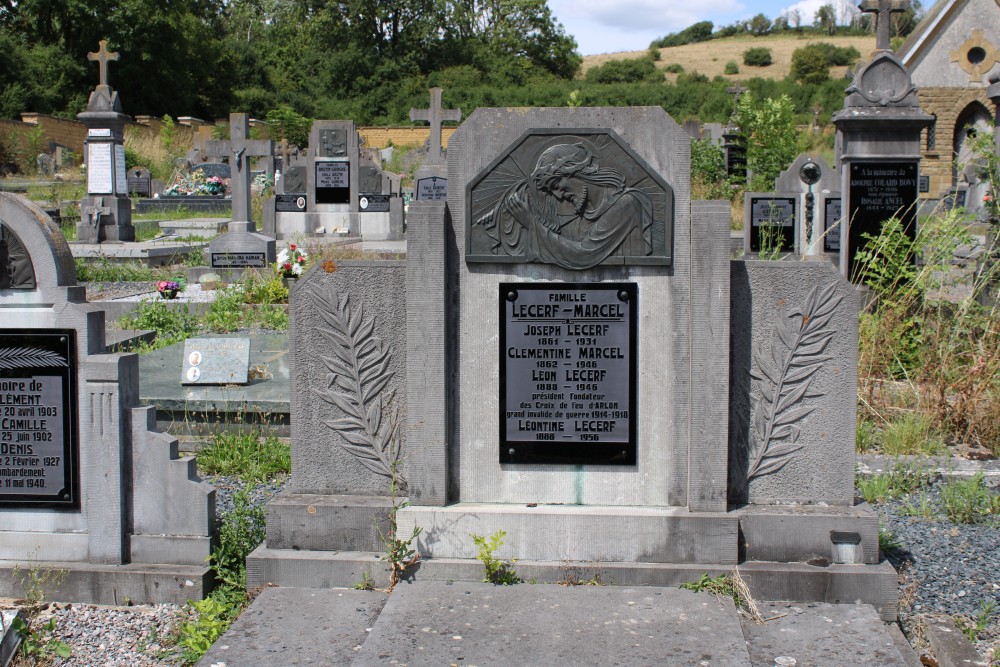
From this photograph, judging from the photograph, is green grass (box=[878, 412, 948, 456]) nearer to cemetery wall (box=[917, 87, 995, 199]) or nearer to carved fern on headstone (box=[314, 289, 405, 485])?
carved fern on headstone (box=[314, 289, 405, 485])

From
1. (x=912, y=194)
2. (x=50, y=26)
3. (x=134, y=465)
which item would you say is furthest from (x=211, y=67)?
(x=134, y=465)

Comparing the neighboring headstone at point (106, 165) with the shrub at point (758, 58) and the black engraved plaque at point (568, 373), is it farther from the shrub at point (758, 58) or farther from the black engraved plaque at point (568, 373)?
the shrub at point (758, 58)

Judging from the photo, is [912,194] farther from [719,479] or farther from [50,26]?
[50,26]

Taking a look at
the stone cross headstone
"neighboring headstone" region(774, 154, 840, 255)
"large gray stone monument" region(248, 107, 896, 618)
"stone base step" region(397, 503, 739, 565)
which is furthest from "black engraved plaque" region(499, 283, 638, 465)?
the stone cross headstone

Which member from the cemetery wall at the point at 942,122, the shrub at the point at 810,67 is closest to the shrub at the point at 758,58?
the shrub at the point at 810,67

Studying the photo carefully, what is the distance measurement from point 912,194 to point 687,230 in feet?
25.1

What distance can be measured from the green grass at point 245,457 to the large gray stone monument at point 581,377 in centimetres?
167

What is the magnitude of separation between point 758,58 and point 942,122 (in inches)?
2029

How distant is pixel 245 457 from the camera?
246 inches

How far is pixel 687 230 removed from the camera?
432cm

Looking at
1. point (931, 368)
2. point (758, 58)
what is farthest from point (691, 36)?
point (931, 368)

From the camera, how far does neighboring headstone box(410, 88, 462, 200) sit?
69.1 feet

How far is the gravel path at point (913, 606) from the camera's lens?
4.00 meters

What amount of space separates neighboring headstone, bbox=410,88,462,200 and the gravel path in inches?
651
